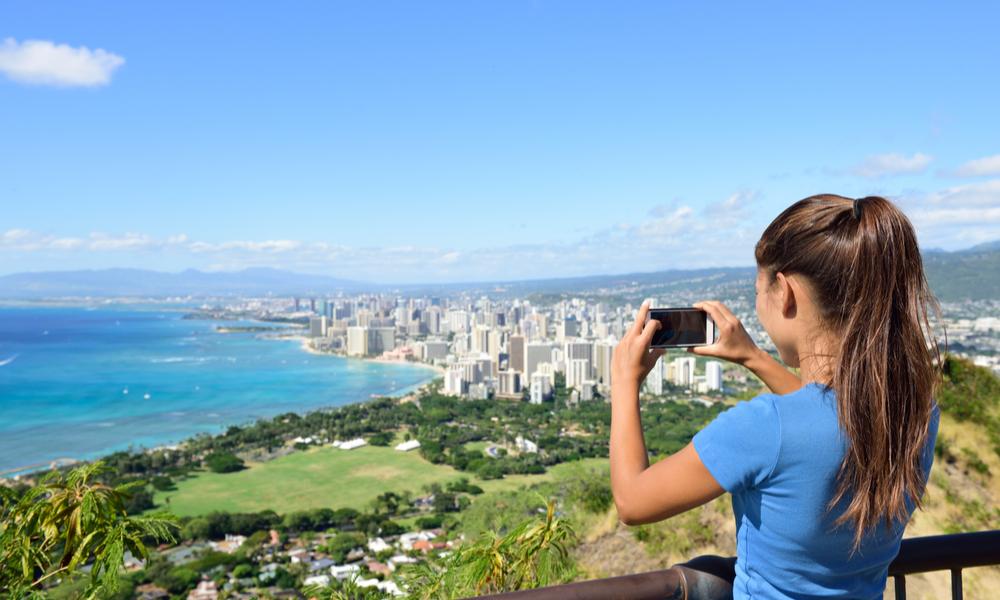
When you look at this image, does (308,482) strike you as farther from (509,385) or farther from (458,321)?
(458,321)

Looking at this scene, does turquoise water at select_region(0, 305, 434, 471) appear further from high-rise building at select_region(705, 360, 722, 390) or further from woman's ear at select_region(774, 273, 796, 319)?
woman's ear at select_region(774, 273, 796, 319)

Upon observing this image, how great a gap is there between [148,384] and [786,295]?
27.5 metres

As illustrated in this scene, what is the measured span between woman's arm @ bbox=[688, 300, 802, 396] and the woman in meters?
0.11

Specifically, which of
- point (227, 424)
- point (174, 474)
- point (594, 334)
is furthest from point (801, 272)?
point (594, 334)

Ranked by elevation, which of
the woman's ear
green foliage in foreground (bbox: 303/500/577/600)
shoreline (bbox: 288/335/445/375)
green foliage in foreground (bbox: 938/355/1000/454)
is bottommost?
shoreline (bbox: 288/335/445/375)

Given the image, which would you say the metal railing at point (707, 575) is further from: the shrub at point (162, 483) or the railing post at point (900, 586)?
the shrub at point (162, 483)

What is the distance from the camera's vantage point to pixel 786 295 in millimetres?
488

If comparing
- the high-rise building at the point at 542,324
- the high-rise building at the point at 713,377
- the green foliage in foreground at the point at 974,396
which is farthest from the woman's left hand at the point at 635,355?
the high-rise building at the point at 542,324

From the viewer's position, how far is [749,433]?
42 centimetres

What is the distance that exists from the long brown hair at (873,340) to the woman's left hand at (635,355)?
14 cm

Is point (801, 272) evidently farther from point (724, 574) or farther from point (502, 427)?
point (502, 427)

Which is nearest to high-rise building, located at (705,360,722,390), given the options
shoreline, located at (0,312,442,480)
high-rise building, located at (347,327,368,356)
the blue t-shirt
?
shoreline, located at (0,312,442,480)

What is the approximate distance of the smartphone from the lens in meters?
0.57

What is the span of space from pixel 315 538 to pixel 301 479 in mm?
3734
